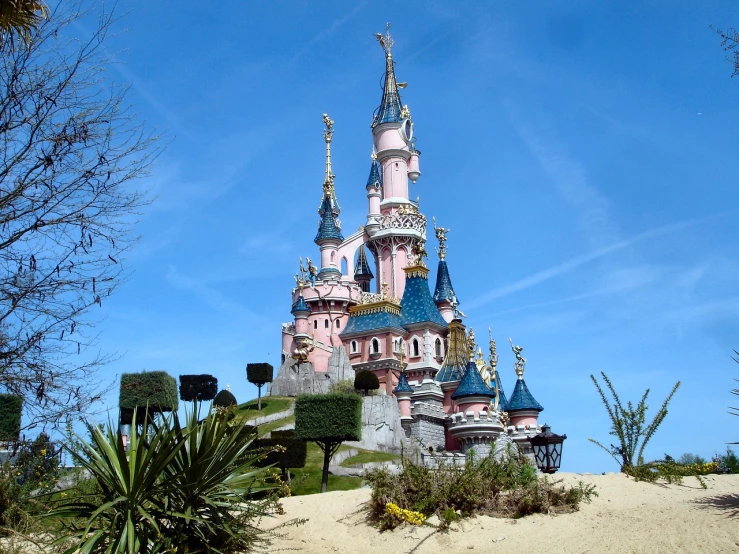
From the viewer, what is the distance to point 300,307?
50.3 meters

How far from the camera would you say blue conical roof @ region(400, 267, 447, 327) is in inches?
1881

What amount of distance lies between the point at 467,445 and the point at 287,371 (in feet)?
54.2

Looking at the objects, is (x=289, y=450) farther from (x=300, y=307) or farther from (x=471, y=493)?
(x=300, y=307)

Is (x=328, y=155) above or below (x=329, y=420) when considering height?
above

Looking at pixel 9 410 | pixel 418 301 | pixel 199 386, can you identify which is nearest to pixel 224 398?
pixel 199 386

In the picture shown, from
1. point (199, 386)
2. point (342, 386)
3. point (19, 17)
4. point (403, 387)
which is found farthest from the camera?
point (199, 386)

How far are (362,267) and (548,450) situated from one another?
138ft

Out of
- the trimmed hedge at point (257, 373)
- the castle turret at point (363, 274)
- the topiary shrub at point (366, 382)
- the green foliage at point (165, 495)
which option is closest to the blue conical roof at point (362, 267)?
the castle turret at point (363, 274)

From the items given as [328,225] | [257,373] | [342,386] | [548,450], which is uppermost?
[328,225]

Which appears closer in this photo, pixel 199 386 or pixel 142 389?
pixel 142 389

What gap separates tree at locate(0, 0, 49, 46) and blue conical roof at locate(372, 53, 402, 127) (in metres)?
45.6

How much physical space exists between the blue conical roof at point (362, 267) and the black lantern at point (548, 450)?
41.5 metres

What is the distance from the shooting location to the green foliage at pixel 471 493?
47.5ft

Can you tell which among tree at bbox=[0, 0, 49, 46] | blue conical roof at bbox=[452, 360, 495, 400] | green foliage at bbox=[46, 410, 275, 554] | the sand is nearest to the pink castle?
blue conical roof at bbox=[452, 360, 495, 400]
